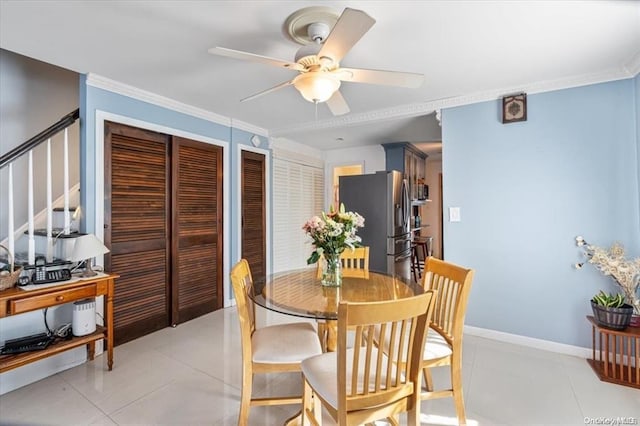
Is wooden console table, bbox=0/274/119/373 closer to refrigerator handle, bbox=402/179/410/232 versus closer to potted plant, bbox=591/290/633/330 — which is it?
refrigerator handle, bbox=402/179/410/232

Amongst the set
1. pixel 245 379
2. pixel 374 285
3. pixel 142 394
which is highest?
pixel 374 285

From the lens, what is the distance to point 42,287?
1986 millimetres

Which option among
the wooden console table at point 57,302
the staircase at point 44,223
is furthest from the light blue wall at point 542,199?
the staircase at point 44,223

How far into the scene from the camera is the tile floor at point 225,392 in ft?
5.77

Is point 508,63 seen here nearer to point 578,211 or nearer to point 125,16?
point 578,211

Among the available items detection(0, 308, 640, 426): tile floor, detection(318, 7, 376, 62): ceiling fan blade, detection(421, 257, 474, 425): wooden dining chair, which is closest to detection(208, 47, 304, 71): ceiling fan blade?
detection(318, 7, 376, 62): ceiling fan blade

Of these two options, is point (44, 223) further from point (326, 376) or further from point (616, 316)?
point (616, 316)

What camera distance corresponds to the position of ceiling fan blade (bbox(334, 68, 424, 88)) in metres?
1.71

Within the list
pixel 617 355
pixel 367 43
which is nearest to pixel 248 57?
pixel 367 43

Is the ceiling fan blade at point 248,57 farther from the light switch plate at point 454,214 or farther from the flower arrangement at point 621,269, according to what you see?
the flower arrangement at point 621,269

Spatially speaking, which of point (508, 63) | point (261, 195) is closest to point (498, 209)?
point (508, 63)

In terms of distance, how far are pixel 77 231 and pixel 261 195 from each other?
2.15 m

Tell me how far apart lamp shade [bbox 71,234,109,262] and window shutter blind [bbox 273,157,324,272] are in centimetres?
251

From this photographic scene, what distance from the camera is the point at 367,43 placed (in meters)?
1.99
